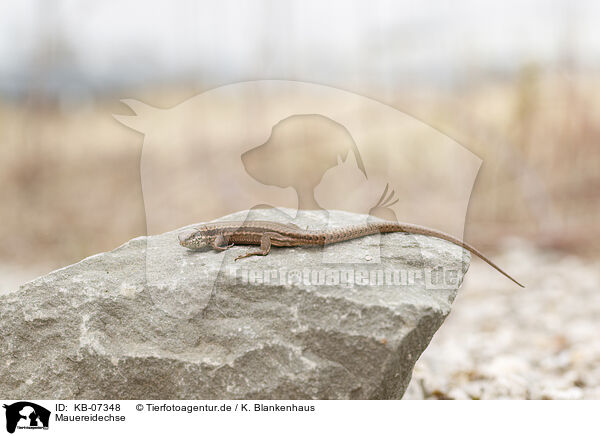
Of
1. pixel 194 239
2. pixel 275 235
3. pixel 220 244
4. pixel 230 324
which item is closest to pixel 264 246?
pixel 275 235

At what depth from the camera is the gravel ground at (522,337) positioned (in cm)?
472

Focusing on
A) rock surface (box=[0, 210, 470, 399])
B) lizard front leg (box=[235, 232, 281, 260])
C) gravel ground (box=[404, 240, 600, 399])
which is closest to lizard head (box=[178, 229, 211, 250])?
rock surface (box=[0, 210, 470, 399])

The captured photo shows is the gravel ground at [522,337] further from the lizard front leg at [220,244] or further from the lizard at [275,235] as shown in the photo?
the lizard front leg at [220,244]

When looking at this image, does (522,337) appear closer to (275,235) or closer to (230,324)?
(275,235)

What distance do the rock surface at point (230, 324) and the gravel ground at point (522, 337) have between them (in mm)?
1353

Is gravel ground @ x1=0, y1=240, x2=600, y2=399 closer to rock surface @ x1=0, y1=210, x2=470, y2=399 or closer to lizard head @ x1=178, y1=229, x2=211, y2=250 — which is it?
rock surface @ x1=0, y1=210, x2=470, y2=399

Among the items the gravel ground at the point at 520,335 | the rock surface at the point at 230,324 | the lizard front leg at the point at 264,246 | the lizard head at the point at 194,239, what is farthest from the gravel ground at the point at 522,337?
the lizard head at the point at 194,239

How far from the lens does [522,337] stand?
6184 millimetres

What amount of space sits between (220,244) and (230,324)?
84 cm

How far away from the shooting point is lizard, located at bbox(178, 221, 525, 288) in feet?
13.1

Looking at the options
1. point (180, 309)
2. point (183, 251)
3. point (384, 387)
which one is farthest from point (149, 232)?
point (384, 387)

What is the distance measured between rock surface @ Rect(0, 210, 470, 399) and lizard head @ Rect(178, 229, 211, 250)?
0.50 ft

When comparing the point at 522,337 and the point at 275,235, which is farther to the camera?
the point at 522,337

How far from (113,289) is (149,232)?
2.34ft
